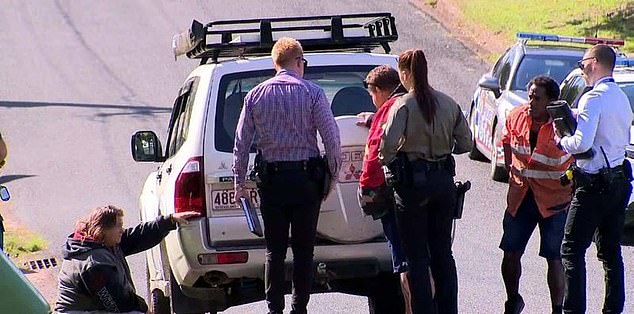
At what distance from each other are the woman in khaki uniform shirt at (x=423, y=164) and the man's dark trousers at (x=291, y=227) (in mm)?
528

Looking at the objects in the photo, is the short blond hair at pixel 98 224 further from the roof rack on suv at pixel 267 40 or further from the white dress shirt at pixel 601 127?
the white dress shirt at pixel 601 127

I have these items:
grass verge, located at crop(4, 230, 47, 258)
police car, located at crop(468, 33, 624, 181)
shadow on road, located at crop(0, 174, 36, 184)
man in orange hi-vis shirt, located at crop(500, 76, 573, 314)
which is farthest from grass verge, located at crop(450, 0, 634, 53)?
man in orange hi-vis shirt, located at crop(500, 76, 573, 314)

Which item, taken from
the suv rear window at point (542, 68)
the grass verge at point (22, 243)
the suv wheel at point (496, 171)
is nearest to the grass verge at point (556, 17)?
the suv rear window at point (542, 68)

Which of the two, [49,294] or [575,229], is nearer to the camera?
[575,229]

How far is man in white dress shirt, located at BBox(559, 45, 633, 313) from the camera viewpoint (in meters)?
7.53

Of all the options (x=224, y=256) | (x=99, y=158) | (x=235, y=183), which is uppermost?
(x=235, y=183)

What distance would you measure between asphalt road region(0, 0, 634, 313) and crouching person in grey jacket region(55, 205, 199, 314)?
336cm

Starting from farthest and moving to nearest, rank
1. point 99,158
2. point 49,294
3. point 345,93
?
1. point 99,158
2. point 49,294
3. point 345,93

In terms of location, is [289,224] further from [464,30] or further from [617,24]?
[464,30]

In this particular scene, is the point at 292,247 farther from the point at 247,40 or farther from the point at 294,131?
the point at 247,40

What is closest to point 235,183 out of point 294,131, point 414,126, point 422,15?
point 294,131

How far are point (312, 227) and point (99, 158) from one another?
11.7 meters

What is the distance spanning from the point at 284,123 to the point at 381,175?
0.70 meters

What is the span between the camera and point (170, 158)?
339 inches
